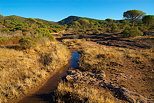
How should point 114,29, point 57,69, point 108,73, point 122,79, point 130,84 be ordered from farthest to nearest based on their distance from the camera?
point 114,29 < point 57,69 < point 108,73 < point 122,79 < point 130,84

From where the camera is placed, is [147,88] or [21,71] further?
[21,71]

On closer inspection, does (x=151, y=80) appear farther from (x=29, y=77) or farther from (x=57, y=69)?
(x=29, y=77)

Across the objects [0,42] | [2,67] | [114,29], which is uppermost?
[114,29]

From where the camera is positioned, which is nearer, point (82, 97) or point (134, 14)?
point (82, 97)

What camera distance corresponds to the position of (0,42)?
11820 millimetres

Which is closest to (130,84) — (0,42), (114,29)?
(0,42)

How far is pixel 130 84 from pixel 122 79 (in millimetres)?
615

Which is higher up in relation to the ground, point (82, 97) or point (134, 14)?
point (134, 14)

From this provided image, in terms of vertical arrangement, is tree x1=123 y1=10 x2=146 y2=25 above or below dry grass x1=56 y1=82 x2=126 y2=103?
above

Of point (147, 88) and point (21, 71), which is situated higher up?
point (21, 71)

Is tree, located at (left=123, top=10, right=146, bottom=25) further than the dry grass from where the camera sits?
Yes

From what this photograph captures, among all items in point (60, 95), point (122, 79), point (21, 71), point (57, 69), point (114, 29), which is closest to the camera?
point (60, 95)

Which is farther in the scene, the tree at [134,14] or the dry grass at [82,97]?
the tree at [134,14]

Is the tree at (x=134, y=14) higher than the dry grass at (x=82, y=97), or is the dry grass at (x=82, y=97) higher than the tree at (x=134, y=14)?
the tree at (x=134, y=14)
